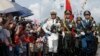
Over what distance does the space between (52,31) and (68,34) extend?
0.72 metres

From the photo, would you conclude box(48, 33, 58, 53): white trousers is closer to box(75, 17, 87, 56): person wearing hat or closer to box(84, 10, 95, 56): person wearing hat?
box(75, 17, 87, 56): person wearing hat

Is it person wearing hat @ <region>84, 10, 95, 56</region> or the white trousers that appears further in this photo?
the white trousers

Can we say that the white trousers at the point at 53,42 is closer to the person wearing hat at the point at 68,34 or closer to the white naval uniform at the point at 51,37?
the white naval uniform at the point at 51,37

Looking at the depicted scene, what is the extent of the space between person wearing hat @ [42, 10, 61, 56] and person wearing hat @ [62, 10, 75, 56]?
45 cm

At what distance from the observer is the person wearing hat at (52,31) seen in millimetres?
18109

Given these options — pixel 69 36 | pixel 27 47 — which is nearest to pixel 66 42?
pixel 69 36

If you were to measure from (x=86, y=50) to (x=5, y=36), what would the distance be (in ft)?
13.2

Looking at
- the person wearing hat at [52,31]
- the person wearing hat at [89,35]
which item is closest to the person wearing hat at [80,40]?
the person wearing hat at [89,35]

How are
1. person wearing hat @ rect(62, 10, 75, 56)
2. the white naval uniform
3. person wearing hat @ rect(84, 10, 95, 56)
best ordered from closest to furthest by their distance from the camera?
1. person wearing hat @ rect(84, 10, 95, 56)
2. the white naval uniform
3. person wearing hat @ rect(62, 10, 75, 56)

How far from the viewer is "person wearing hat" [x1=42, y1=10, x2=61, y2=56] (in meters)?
18.1

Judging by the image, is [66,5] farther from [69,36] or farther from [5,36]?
[5,36]

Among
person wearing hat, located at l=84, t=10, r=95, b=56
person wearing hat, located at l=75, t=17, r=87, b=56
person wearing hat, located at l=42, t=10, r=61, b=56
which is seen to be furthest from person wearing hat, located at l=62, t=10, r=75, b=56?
person wearing hat, located at l=84, t=10, r=95, b=56

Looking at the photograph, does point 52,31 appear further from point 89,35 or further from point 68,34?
point 89,35

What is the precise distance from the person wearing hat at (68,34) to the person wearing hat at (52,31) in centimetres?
45
